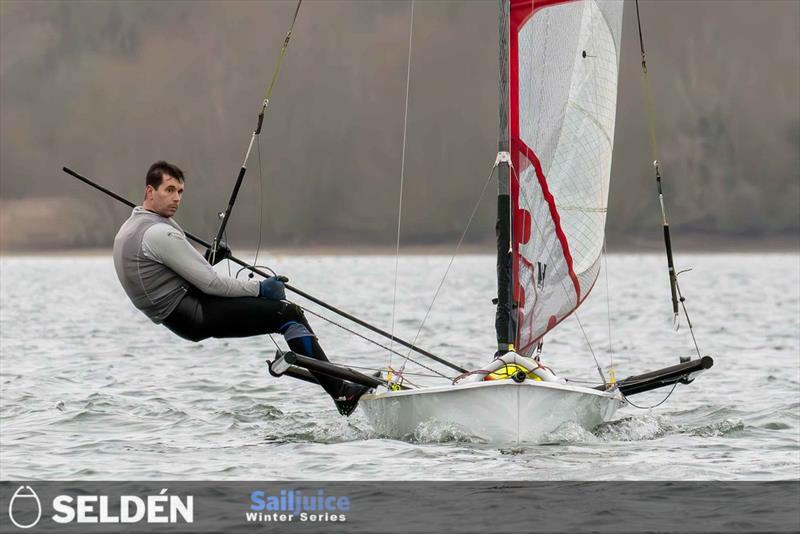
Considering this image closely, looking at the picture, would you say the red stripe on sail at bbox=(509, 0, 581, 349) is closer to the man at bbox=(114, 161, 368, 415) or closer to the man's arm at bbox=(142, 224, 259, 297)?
the man at bbox=(114, 161, 368, 415)

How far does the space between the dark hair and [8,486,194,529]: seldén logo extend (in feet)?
9.13

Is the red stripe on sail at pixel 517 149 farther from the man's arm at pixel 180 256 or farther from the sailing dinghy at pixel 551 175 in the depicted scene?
the man's arm at pixel 180 256

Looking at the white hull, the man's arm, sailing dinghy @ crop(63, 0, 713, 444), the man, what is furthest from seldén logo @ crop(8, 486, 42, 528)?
the white hull

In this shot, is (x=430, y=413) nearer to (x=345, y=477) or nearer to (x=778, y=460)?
(x=345, y=477)

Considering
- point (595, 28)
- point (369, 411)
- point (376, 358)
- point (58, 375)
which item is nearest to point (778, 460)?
point (369, 411)

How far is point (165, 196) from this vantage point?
1088cm

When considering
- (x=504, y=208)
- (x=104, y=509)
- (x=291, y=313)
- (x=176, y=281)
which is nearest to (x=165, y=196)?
(x=176, y=281)

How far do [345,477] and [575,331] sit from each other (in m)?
30.9

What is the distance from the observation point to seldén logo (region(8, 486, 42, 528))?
909cm

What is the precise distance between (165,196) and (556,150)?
475 cm

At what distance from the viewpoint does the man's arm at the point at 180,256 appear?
10.8m

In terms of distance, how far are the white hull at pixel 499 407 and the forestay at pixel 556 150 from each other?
1.33m

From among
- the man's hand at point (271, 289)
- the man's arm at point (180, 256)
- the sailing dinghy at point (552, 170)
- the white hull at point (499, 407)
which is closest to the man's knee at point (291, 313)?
the man's hand at point (271, 289)

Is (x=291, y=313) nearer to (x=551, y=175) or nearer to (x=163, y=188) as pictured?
(x=163, y=188)
